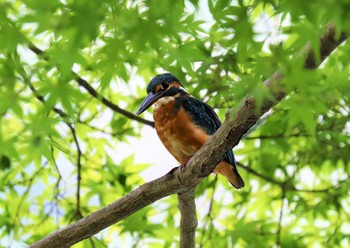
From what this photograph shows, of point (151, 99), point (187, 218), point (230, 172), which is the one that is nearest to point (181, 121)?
point (151, 99)

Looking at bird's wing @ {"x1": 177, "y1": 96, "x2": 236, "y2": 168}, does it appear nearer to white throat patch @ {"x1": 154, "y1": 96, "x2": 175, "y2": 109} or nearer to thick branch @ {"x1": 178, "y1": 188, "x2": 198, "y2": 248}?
white throat patch @ {"x1": 154, "y1": 96, "x2": 175, "y2": 109}

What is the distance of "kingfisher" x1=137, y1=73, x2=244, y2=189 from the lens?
8.63 feet

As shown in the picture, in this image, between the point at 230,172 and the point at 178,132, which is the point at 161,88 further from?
the point at 230,172

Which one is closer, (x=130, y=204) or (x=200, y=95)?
(x=130, y=204)

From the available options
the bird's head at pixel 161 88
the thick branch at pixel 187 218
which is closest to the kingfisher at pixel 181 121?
the bird's head at pixel 161 88

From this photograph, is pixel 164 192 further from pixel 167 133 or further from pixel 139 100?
pixel 139 100

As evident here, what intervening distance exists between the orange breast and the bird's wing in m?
0.02

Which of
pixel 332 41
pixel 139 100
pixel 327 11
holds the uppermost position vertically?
pixel 139 100

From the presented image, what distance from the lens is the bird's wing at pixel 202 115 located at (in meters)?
2.64

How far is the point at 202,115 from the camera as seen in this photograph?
264 cm

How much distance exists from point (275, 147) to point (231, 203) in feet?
2.00

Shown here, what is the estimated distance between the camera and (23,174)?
3906 millimetres

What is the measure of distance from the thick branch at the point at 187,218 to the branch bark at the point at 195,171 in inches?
4.6

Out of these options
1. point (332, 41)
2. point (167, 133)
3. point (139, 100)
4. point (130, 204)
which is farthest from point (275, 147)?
point (332, 41)
